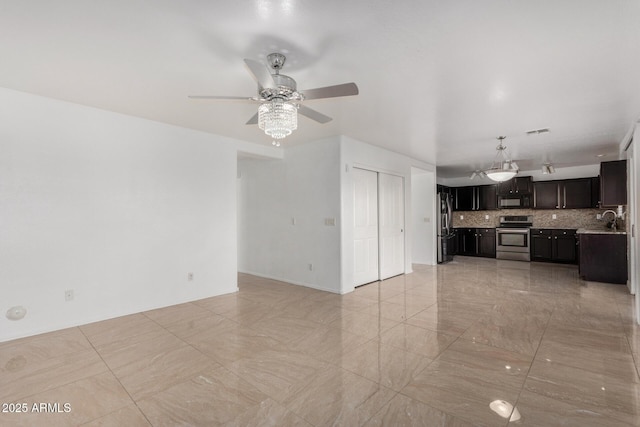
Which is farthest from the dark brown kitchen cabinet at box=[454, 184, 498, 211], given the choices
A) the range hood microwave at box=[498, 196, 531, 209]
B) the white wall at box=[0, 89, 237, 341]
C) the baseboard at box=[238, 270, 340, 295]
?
the white wall at box=[0, 89, 237, 341]

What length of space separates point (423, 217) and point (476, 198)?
2.39 m

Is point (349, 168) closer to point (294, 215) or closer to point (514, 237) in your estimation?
point (294, 215)

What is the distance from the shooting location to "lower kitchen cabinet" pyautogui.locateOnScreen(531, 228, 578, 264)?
755cm

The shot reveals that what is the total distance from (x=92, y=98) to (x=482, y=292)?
589 centimetres

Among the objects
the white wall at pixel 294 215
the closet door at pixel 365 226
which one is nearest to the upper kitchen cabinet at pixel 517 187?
the closet door at pixel 365 226

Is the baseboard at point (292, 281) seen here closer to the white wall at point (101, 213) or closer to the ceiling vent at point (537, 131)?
the white wall at point (101, 213)

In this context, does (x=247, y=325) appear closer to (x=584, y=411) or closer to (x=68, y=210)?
(x=68, y=210)

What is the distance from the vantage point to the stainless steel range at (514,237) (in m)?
8.13

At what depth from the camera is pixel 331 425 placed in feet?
5.98

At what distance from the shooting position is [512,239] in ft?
27.2

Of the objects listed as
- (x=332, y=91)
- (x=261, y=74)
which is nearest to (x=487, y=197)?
(x=332, y=91)

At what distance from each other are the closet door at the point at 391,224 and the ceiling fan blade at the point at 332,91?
3.61m

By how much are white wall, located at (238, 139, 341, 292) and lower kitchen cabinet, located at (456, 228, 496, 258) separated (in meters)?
5.86

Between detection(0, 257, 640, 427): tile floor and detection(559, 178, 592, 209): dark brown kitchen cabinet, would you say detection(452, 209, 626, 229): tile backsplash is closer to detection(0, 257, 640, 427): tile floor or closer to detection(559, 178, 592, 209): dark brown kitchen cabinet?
detection(559, 178, 592, 209): dark brown kitchen cabinet
